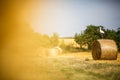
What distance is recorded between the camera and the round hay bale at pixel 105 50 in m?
3.21

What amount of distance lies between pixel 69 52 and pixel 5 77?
1017 mm

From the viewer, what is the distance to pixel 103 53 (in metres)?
3.26

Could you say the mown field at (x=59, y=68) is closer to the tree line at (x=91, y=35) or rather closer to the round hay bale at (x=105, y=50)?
the round hay bale at (x=105, y=50)

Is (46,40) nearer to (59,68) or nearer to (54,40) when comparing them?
(54,40)

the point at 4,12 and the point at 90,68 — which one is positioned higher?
the point at 4,12

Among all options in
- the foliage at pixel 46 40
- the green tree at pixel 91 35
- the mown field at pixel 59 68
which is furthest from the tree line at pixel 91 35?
the foliage at pixel 46 40

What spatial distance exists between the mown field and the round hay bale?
6cm

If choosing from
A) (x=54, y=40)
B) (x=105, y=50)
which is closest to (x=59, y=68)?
(x=54, y=40)

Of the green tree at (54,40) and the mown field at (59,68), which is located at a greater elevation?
the green tree at (54,40)

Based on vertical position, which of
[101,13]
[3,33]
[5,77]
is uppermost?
[101,13]

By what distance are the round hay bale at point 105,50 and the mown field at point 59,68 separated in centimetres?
6

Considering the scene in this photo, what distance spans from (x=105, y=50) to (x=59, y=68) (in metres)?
0.74

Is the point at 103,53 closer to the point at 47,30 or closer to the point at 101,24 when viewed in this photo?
the point at 101,24

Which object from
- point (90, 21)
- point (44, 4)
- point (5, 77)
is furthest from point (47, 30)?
point (5, 77)
